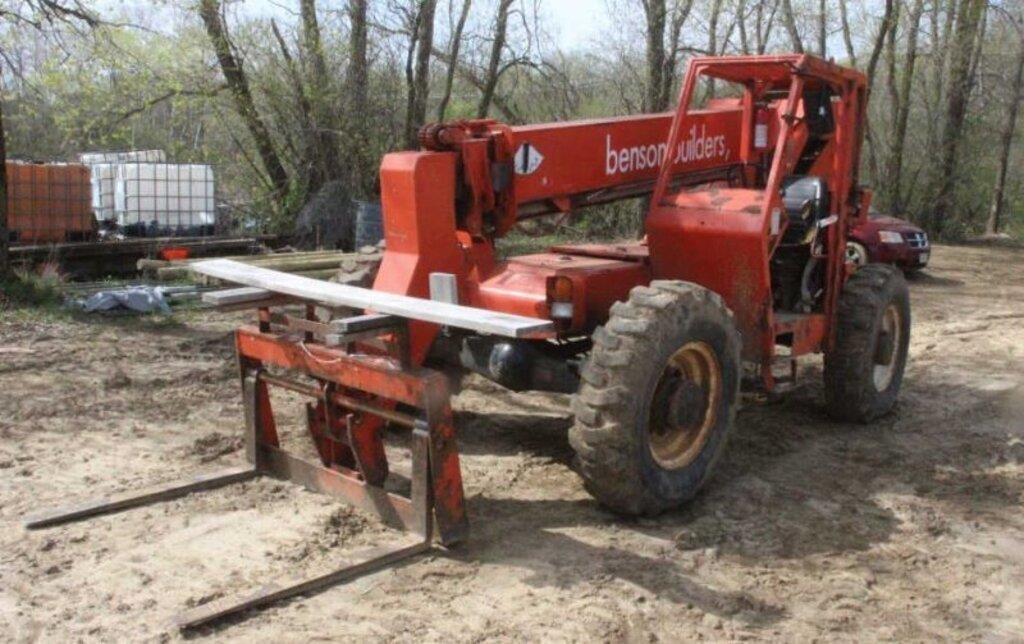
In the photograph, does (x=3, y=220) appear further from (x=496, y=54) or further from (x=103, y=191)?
(x=496, y=54)

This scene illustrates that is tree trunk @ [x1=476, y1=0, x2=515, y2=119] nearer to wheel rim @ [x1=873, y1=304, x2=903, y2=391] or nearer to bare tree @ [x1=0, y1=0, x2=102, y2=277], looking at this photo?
bare tree @ [x1=0, y1=0, x2=102, y2=277]

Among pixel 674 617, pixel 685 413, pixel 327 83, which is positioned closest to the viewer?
pixel 674 617

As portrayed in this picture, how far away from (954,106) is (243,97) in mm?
15135

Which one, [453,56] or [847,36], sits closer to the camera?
[453,56]

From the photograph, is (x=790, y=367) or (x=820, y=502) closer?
(x=820, y=502)

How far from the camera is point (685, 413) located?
520cm

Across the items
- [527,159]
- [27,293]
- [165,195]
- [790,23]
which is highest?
[790,23]

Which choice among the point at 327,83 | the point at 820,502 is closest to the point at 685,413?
the point at 820,502

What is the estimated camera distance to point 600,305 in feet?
19.1

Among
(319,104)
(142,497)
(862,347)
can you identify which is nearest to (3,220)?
(319,104)

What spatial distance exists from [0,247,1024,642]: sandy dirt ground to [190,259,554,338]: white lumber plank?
3.38ft

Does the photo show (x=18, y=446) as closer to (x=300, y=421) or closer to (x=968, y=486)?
(x=300, y=421)

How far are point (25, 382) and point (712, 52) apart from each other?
57.1 ft

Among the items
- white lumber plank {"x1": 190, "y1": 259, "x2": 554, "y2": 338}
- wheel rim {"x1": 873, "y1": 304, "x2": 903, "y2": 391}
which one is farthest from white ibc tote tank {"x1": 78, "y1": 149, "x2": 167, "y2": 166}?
wheel rim {"x1": 873, "y1": 304, "x2": 903, "y2": 391}
